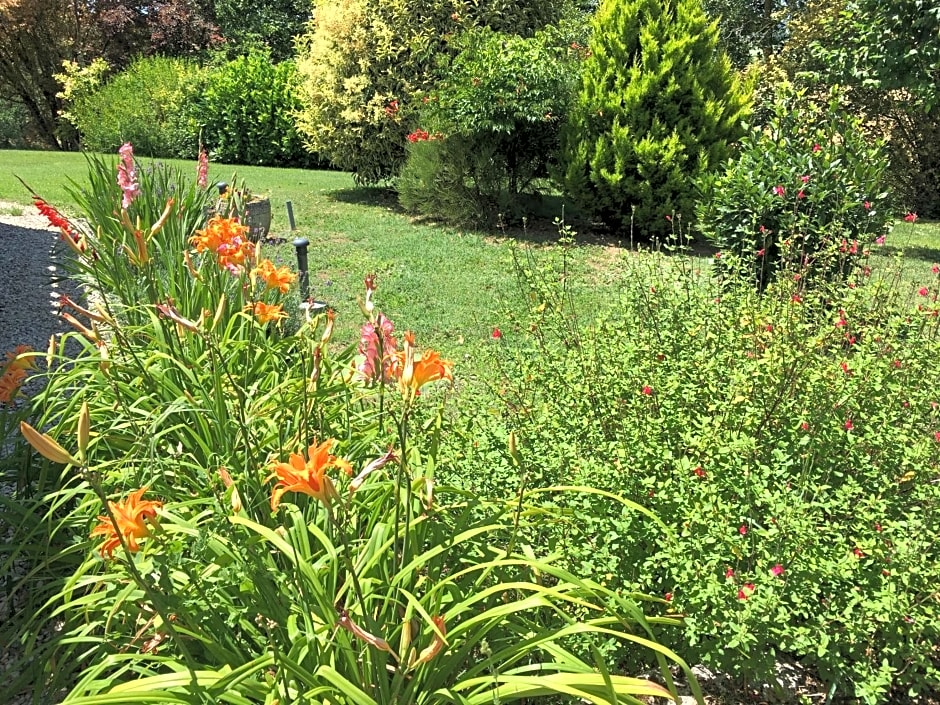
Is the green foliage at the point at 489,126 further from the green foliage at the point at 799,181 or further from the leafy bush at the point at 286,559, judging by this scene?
the leafy bush at the point at 286,559

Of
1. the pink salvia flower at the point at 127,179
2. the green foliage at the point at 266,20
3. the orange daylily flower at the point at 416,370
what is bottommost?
the orange daylily flower at the point at 416,370

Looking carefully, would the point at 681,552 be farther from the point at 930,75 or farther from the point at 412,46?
the point at 412,46

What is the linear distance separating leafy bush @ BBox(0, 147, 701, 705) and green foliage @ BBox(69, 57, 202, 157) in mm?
14876

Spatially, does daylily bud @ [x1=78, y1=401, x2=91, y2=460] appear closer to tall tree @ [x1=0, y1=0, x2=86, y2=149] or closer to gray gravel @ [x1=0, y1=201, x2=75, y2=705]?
gray gravel @ [x1=0, y1=201, x2=75, y2=705]

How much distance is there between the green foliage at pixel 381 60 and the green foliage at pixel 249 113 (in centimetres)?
473

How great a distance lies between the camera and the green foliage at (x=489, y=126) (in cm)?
855

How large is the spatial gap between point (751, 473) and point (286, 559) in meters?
1.35

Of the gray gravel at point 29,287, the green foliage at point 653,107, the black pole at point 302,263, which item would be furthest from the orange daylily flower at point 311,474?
the green foliage at point 653,107

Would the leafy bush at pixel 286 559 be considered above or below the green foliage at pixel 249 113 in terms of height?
below

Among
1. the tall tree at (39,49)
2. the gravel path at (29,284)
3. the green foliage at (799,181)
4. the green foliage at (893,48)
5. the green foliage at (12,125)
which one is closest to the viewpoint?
the gravel path at (29,284)

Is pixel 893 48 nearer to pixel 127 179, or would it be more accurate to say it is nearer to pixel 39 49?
pixel 127 179

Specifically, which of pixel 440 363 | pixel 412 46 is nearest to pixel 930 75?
pixel 412 46

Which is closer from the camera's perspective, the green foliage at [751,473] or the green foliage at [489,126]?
the green foliage at [751,473]

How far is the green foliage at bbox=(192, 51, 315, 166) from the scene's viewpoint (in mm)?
15602
